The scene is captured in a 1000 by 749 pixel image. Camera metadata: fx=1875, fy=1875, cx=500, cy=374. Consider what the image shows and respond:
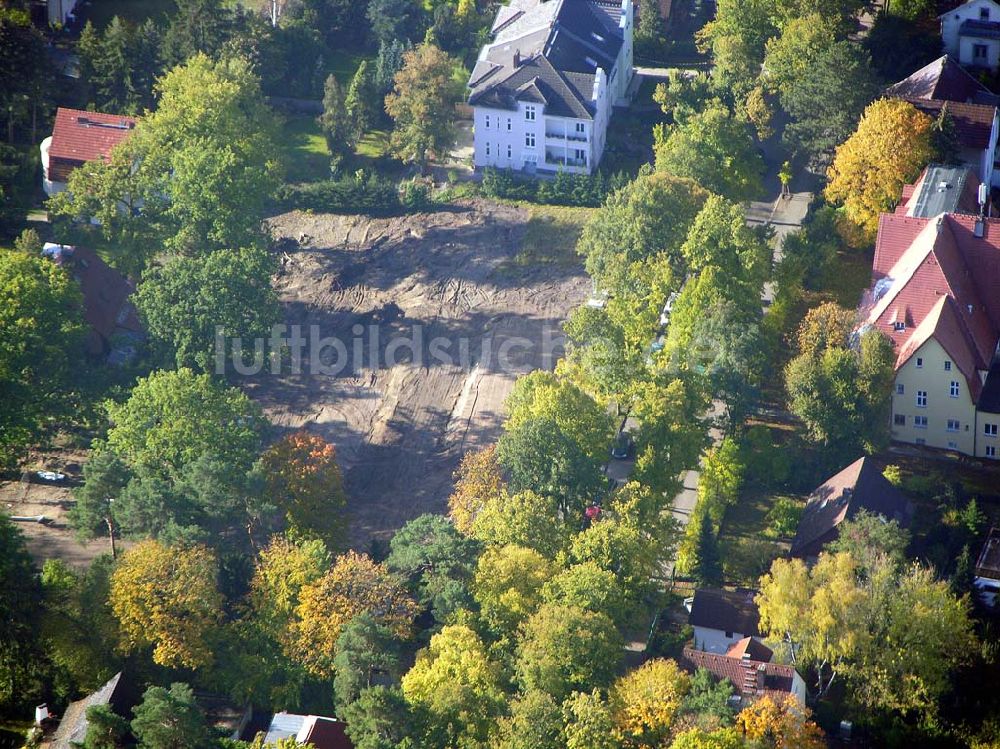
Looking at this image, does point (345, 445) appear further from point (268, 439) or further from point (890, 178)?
point (890, 178)

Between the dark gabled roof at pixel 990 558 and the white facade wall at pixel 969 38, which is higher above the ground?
the white facade wall at pixel 969 38

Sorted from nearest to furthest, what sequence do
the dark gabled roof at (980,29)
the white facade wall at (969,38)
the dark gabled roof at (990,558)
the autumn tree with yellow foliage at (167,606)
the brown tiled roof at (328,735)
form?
the brown tiled roof at (328,735) < the autumn tree with yellow foliage at (167,606) < the dark gabled roof at (990,558) < the dark gabled roof at (980,29) < the white facade wall at (969,38)

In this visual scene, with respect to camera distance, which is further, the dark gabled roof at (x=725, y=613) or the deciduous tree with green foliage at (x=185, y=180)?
the deciduous tree with green foliage at (x=185, y=180)

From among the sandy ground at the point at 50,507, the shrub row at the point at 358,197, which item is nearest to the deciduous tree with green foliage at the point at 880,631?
the sandy ground at the point at 50,507

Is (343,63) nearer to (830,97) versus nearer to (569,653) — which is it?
(830,97)

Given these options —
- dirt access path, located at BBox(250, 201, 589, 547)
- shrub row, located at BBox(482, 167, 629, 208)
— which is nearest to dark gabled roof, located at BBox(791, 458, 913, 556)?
dirt access path, located at BBox(250, 201, 589, 547)

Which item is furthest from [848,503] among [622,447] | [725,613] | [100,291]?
[100,291]

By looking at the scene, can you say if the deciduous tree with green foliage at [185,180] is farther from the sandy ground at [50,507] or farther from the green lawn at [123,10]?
the green lawn at [123,10]
